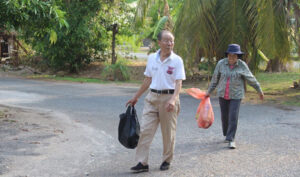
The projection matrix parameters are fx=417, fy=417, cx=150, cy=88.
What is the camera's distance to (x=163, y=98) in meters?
5.40

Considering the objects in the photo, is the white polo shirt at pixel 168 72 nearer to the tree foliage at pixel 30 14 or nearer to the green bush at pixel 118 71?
Answer: the tree foliage at pixel 30 14

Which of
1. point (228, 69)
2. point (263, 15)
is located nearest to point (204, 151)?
point (228, 69)

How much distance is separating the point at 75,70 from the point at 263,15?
571 inches

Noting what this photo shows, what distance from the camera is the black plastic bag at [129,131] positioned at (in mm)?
5492

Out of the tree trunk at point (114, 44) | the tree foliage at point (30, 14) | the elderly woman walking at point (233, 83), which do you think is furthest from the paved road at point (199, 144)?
the tree trunk at point (114, 44)

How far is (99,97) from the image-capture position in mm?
13961

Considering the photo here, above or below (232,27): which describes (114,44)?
below

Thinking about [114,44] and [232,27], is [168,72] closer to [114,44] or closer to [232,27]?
[232,27]

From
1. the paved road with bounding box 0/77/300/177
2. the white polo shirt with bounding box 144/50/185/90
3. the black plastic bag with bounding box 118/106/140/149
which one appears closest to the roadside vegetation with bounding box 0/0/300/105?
the paved road with bounding box 0/77/300/177

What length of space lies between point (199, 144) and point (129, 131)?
206cm

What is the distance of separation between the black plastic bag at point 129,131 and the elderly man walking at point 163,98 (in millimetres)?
85

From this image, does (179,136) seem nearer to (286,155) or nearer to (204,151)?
(204,151)

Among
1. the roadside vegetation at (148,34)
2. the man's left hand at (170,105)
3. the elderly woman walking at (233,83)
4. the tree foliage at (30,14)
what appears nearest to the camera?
the man's left hand at (170,105)

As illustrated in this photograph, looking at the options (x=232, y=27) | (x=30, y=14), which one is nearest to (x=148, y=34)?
(x=232, y=27)
